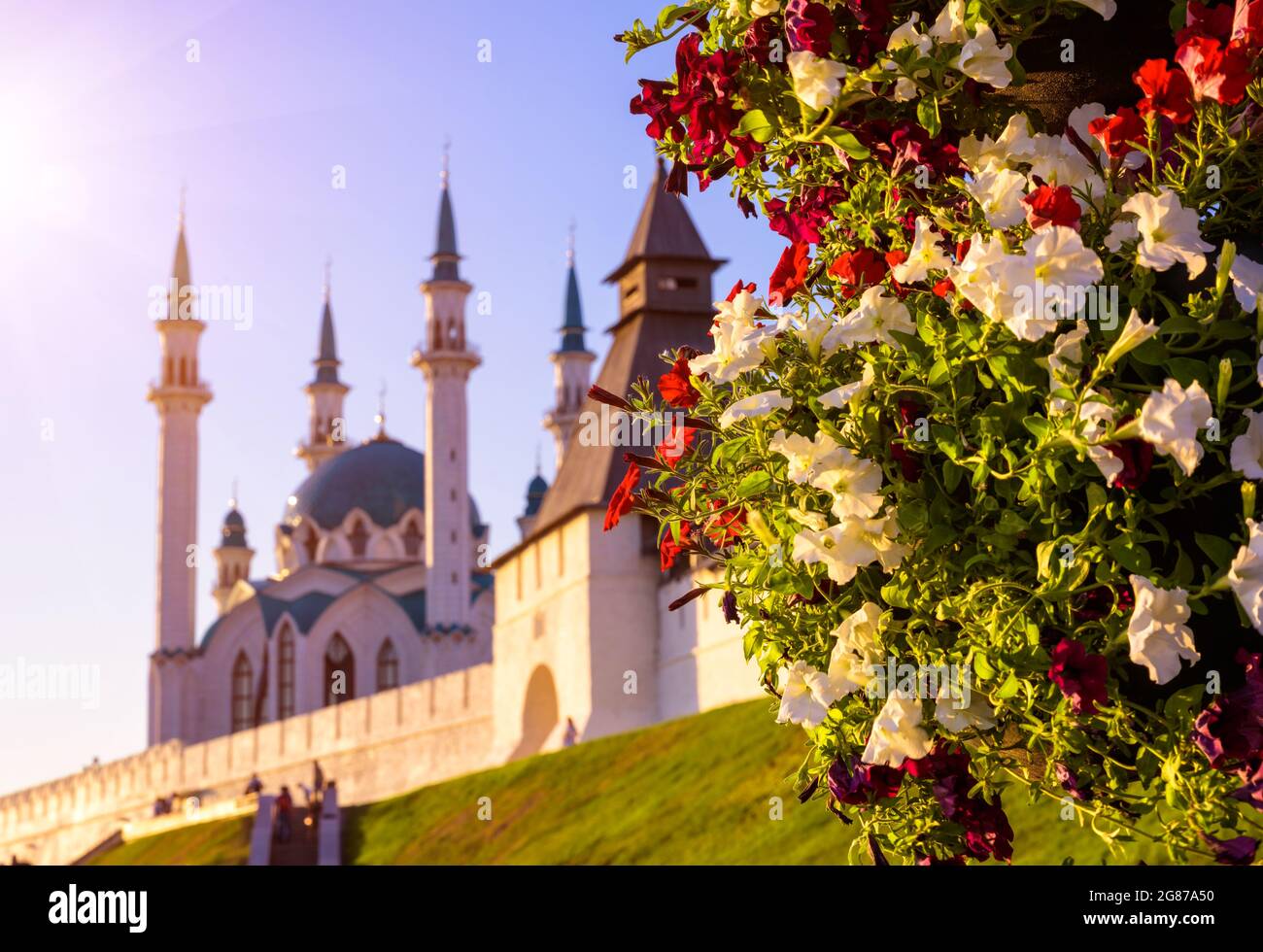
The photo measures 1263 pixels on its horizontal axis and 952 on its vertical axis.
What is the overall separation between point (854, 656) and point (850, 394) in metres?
0.49

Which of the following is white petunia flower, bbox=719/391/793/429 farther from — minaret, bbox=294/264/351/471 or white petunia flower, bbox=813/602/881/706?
minaret, bbox=294/264/351/471

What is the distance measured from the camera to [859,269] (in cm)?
352

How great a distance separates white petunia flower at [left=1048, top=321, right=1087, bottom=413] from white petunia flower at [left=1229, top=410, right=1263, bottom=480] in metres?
0.29

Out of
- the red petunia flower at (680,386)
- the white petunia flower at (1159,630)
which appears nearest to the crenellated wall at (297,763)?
the red petunia flower at (680,386)

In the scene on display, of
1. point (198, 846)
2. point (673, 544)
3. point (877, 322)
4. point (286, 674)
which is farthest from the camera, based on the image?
point (286, 674)

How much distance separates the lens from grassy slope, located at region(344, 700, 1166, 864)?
17.6 meters

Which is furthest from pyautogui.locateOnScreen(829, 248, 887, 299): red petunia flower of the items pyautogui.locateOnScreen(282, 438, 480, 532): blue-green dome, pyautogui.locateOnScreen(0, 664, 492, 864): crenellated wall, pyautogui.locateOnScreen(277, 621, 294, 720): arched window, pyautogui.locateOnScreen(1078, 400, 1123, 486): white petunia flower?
pyautogui.locateOnScreen(282, 438, 480, 532): blue-green dome

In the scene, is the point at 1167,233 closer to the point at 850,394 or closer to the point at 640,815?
the point at 850,394

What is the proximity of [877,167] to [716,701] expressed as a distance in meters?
28.5

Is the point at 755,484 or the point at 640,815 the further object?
the point at 640,815

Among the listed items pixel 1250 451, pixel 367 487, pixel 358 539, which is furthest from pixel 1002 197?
pixel 367 487

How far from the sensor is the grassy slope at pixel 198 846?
103 ft
